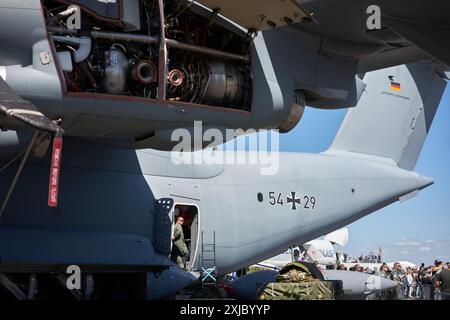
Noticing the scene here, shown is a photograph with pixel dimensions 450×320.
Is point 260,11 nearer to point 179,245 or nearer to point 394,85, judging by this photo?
point 179,245

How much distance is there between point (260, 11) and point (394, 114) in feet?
23.0

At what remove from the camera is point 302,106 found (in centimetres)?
898

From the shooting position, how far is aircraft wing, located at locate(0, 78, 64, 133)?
5523 mm

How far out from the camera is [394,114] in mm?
13727

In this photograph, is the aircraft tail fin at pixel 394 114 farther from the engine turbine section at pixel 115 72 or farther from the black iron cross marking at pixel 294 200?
the engine turbine section at pixel 115 72

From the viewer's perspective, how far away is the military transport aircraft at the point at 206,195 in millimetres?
8367

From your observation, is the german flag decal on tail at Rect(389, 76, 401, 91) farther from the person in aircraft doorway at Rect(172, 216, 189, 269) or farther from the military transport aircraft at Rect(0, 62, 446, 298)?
the person in aircraft doorway at Rect(172, 216, 189, 269)

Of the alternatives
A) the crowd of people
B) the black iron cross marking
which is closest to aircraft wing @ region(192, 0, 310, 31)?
the black iron cross marking

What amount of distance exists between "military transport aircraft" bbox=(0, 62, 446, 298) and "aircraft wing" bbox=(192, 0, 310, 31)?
275 cm

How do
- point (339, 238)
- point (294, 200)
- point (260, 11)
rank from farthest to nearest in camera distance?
point (339, 238), point (294, 200), point (260, 11)

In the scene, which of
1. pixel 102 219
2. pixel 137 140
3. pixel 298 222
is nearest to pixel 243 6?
pixel 137 140

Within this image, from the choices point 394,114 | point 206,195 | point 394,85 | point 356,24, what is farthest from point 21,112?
point 394,85

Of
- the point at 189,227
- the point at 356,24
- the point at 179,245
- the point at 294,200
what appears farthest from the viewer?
the point at 294,200

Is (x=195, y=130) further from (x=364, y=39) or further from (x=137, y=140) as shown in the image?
(x=364, y=39)
